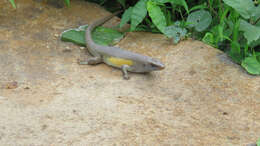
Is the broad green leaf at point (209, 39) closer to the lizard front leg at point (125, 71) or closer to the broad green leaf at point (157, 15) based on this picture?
the broad green leaf at point (157, 15)

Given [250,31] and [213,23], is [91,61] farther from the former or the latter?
[250,31]

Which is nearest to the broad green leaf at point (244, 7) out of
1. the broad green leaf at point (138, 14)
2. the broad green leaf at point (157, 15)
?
the broad green leaf at point (157, 15)

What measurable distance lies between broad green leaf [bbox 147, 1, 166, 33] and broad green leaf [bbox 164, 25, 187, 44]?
0.11 metres

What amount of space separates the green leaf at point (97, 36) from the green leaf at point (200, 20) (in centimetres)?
136

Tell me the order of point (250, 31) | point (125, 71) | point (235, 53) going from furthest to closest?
point (125, 71) → point (235, 53) → point (250, 31)

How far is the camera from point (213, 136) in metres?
3.94

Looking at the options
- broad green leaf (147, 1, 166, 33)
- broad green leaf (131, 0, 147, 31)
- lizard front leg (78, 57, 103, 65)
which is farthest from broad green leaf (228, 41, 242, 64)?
lizard front leg (78, 57, 103, 65)

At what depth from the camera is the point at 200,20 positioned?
5.93 m

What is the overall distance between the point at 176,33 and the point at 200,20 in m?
0.52

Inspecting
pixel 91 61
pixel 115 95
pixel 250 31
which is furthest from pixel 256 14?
pixel 91 61

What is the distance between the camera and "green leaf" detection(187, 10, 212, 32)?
5852 mm

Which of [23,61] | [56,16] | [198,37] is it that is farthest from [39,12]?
[198,37]

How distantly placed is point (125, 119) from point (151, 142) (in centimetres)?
50

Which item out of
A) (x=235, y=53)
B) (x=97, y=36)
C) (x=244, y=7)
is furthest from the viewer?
(x=97, y=36)
